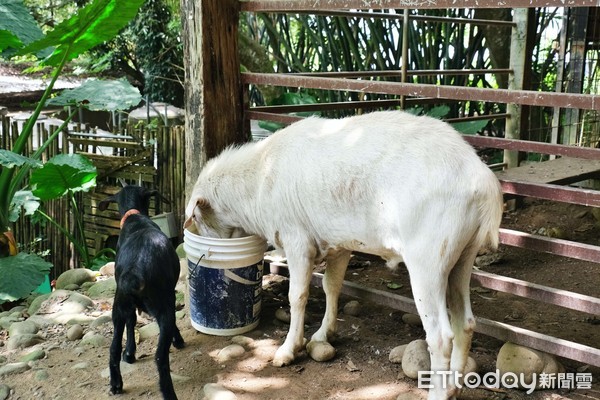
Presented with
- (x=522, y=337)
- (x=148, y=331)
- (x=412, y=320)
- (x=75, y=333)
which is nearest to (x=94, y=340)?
(x=75, y=333)

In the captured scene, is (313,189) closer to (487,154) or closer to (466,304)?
(466,304)

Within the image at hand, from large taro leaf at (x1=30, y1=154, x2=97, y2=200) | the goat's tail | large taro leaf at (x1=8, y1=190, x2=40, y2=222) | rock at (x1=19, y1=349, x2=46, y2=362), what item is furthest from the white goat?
large taro leaf at (x1=8, y1=190, x2=40, y2=222)

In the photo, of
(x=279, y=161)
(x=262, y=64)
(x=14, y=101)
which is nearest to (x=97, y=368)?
(x=279, y=161)

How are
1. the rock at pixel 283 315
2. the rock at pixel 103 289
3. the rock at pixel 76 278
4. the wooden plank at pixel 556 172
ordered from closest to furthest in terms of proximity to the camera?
1. the rock at pixel 283 315
2. the rock at pixel 103 289
3. the wooden plank at pixel 556 172
4. the rock at pixel 76 278

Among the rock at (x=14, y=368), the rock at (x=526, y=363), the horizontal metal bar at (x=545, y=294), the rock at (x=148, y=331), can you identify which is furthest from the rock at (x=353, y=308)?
the rock at (x=14, y=368)

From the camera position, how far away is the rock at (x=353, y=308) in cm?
430

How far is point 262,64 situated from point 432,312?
5637 millimetres

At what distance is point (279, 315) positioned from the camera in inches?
168

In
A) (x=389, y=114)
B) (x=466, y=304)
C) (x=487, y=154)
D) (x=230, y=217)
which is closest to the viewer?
(x=466, y=304)

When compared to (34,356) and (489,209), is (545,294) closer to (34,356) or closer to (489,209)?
(489,209)

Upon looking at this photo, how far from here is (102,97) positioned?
5.46 meters

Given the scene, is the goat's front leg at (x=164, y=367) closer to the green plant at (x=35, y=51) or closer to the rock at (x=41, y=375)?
Answer: the rock at (x=41, y=375)

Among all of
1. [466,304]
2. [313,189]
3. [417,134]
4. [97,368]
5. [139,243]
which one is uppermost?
[417,134]

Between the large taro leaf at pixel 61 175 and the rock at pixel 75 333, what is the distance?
1.54 meters
